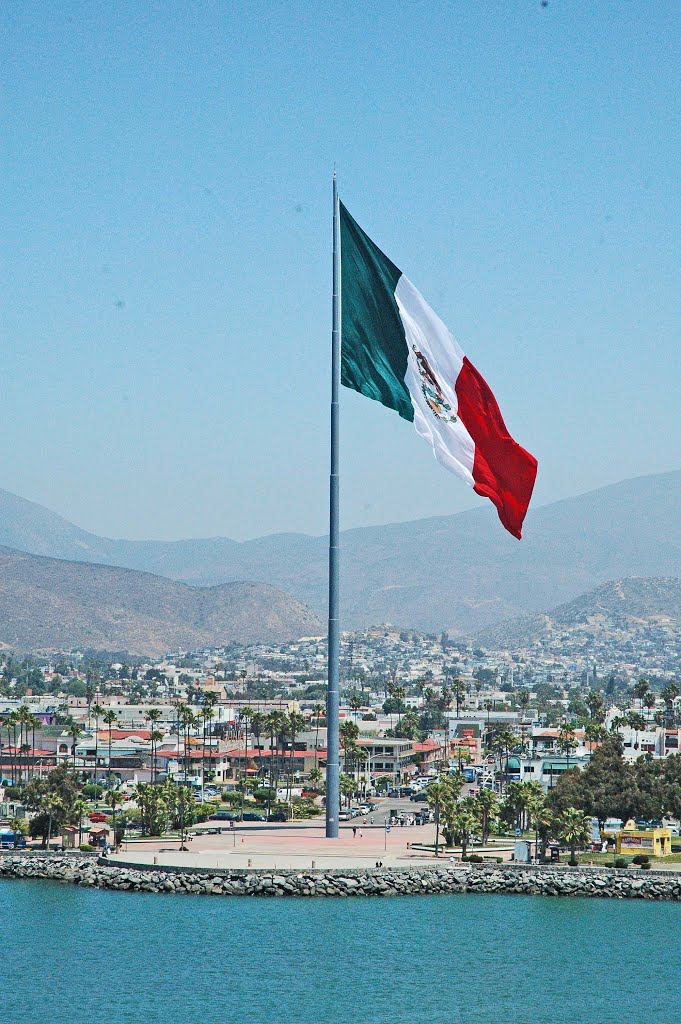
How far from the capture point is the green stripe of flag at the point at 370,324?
128 ft

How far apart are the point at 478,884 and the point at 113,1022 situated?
1995cm

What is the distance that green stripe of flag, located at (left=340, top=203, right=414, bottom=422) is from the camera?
128 feet

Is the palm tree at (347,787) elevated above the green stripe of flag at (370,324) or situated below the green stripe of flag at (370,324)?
below

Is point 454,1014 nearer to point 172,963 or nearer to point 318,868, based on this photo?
point 172,963

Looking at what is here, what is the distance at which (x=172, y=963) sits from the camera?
39062mm

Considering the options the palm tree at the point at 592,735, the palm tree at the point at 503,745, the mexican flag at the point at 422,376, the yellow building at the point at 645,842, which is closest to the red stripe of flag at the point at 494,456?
the mexican flag at the point at 422,376

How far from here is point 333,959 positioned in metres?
39.5

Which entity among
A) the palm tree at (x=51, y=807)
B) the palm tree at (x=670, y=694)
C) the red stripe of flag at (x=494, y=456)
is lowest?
the palm tree at (x=51, y=807)

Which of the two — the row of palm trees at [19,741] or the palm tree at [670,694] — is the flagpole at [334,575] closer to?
the row of palm trees at [19,741]

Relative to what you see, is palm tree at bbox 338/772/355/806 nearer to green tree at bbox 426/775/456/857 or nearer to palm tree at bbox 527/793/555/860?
green tree at bbox 426/775/456/857

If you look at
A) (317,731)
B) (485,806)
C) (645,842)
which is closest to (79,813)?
(485,806)

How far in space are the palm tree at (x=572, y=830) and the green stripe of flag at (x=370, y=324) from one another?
24.2m

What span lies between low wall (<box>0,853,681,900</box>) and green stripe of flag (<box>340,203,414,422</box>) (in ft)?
49.8

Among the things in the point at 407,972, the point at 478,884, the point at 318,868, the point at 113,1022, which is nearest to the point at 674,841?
the point at 478,884
